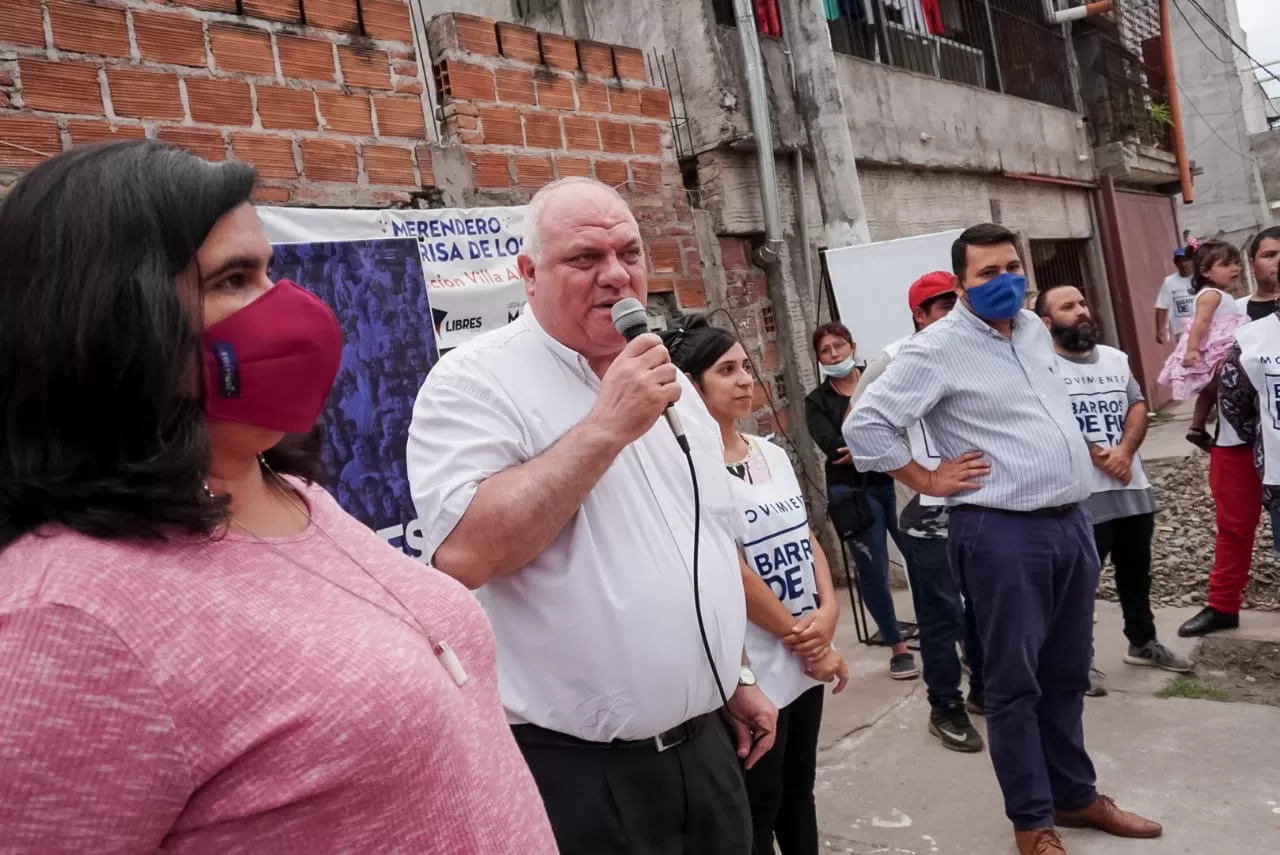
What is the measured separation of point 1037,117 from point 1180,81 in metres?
9.88

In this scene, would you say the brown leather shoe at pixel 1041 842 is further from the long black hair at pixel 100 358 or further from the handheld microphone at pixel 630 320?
the long black hair at pixel 100 358

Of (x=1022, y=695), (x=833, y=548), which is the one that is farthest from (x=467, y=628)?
(x=833, y=548)

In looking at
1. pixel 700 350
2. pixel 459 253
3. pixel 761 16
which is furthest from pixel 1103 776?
pixel 761 16

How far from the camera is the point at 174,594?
0.93 m

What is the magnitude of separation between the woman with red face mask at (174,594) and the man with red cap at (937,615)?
3071 mm

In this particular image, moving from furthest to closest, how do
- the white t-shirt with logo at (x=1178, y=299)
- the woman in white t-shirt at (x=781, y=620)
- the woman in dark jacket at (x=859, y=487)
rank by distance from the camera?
the white t-shirt with logo at (x=1178, y=299) → the woman in dark jacket at (x=859, y=487) → the woman in white t-shirt at (x=781, y=620)

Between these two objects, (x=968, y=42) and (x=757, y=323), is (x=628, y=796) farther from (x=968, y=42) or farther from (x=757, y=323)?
(x=968, y=42)

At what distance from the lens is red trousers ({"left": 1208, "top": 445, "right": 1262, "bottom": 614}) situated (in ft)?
15.2

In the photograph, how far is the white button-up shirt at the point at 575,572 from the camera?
167 centimetres

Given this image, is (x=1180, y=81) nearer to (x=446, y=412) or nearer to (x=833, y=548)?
(x=833, y=548)

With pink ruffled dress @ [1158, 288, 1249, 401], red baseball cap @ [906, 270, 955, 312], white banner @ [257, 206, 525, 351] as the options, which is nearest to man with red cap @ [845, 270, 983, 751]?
red baseball cap @ [906, 270, 955, 312]

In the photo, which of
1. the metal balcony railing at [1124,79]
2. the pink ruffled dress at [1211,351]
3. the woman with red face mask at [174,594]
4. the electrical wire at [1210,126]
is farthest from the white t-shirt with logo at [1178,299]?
the electrical wire at [1210,126]

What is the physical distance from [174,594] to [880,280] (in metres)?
5.14

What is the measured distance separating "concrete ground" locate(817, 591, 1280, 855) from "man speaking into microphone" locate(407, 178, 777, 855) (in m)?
1.81
